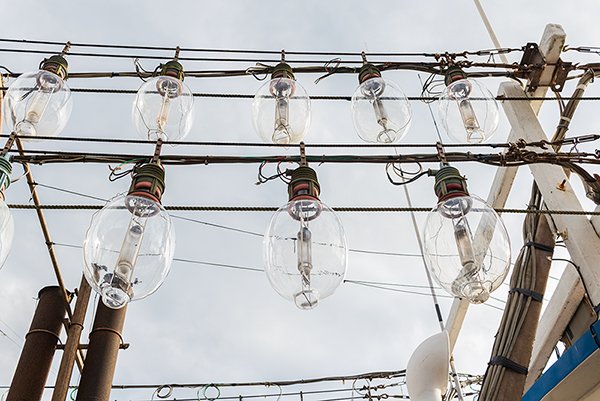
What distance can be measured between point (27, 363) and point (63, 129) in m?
2.30

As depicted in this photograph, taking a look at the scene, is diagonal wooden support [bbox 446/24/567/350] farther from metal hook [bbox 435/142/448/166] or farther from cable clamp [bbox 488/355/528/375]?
metal hook [bbox 435/142/448/166]

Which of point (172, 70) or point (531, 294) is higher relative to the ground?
point (172, 70)

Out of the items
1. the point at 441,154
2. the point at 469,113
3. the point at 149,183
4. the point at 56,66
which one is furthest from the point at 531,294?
the point at 56,66

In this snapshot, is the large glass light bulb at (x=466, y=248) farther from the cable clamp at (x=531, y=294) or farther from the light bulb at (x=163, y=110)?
the cable clamp at (x=531, y=294)

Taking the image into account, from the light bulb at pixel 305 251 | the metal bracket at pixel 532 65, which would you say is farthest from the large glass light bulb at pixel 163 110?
the metal bracket at pixel 532 65

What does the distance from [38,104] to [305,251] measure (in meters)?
1.81

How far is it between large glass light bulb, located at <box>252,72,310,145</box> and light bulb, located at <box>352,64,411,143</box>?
Result: 293 millimetres

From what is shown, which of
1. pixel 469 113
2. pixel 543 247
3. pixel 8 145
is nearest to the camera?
pixel 8 145

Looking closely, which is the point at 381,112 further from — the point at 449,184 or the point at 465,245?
the point at 465,245

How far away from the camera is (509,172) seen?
458cm

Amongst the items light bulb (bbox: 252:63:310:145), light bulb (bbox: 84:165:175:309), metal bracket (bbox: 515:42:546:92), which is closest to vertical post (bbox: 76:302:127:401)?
light bulb (bbox: 252:63:310:145)

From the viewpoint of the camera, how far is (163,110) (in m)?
3.00

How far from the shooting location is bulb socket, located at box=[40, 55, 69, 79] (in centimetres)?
315

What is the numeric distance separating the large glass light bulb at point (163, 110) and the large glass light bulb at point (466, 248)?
1523 mm
